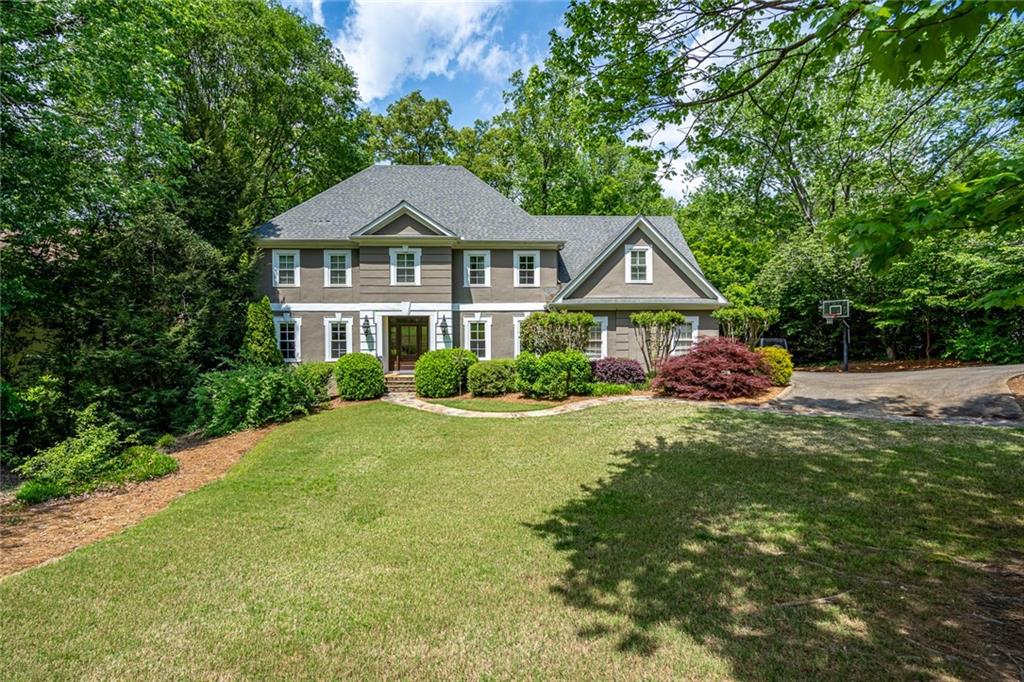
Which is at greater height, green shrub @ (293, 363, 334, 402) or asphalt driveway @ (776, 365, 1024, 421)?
green shrub @ (293, 363, 334, 402)

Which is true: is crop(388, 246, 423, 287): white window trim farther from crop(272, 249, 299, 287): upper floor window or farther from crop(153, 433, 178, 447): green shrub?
crop(153, 433, 178, 447): green shrub

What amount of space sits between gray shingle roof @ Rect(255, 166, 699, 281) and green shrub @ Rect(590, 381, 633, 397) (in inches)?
235

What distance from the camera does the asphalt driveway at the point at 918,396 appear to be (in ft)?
35.2

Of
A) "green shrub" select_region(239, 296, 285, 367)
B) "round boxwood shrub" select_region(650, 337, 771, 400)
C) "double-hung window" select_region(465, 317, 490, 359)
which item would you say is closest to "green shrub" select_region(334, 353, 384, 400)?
"green shrub" select_region(239, 296, 285, 367)

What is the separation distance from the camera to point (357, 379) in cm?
1443

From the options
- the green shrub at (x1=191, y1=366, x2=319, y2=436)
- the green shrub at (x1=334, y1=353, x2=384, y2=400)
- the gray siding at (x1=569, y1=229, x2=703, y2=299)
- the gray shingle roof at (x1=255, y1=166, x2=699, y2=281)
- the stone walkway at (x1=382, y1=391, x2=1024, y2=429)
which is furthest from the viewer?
the gray shingle roof at (x1=255, y1=166, x2=699, y2=281)

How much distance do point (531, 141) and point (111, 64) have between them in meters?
22.3

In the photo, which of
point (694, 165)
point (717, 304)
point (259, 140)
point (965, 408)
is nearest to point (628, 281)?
point (717, 304)

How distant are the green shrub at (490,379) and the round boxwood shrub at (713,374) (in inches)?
195

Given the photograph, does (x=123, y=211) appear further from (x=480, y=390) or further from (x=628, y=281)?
(x=628, y=281)

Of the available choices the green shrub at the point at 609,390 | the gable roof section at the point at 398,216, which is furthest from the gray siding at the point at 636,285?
the gable roof section at the point at 398,216

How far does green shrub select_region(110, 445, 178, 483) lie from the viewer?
310 inches

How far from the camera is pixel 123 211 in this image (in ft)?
37.1

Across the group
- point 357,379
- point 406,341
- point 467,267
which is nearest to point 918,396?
point 467,267
